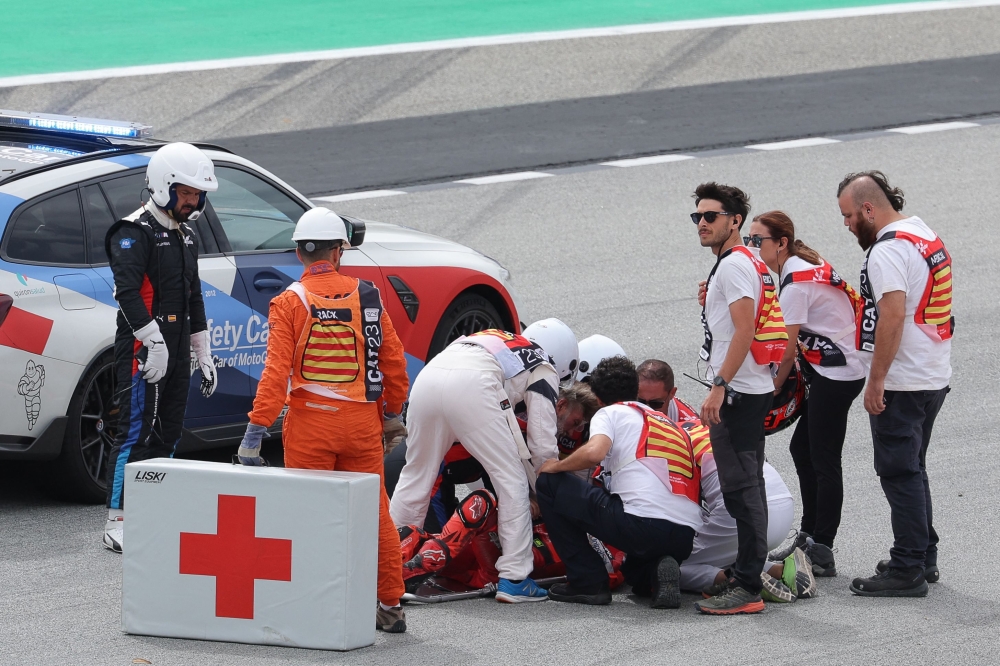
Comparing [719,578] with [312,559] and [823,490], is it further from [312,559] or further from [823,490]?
[312,559]

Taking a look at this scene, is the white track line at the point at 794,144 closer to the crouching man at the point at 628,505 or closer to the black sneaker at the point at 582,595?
the crouching man at the point at 628,505

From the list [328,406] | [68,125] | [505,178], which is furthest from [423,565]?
[505,178]

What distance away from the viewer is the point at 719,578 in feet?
21.8

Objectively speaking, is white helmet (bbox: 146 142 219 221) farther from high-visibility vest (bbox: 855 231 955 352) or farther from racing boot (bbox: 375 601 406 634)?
high-visibility vest (bbox: 855 231 955 352)

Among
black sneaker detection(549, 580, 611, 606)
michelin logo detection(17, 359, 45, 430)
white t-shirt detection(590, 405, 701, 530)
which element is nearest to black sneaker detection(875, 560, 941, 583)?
white t-shirt detection(590, 405, 701, 530)

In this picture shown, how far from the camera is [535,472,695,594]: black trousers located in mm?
6551

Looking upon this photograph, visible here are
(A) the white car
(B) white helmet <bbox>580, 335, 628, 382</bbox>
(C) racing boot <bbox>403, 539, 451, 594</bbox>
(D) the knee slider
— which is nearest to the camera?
(C) racing boot <bbox>403, 539, 451, 594</bbox>

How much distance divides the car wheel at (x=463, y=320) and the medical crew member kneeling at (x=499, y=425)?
7.12 ft

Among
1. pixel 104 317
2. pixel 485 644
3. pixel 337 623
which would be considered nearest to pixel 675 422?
pixel 485 644

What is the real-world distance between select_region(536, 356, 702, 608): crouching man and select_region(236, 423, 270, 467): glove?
133 cm

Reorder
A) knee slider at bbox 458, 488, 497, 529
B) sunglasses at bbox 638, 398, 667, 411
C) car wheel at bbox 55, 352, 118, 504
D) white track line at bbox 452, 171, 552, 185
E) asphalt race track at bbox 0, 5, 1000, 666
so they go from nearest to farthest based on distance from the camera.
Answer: asphalt race track at bbox 0, 5, 1000, 666 < knee slider at bbox 458, 488, 497, 529 < sunglasses at bbox 638, 398, 667, 411 < car wheel at bbox 55, 352, 118, 504 < white track line at bbox 452, 171, 552, 185

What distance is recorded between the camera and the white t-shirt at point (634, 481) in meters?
6.57

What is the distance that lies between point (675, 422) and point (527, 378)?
87 cm

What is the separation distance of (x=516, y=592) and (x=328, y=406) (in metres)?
1.24
